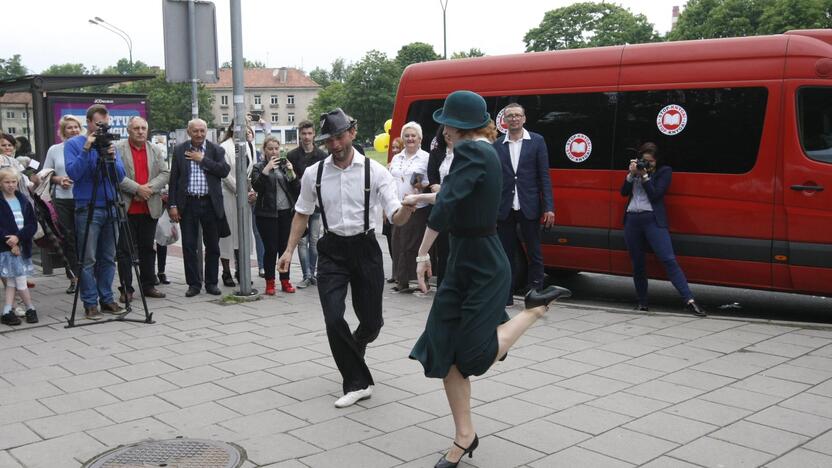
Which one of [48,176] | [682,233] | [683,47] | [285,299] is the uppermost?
[683,47]

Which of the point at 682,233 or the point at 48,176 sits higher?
the point at 48,176

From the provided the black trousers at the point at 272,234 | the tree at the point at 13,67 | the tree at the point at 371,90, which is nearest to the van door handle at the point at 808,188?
the black trousers at the point at 272,234

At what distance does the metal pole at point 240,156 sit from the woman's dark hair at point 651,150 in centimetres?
416

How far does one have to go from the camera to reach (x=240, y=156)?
9.20 metres

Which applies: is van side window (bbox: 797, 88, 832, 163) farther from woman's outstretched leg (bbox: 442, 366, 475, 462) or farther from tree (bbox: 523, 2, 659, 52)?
tree (bbox: 523, 2, 659, 52)

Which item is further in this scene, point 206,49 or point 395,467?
point 206,49

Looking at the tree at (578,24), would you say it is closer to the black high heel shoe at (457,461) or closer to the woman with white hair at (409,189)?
the woman with white hair at (409,189)

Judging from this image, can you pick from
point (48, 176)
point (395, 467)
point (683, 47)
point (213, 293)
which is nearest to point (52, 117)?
point (48, 176)

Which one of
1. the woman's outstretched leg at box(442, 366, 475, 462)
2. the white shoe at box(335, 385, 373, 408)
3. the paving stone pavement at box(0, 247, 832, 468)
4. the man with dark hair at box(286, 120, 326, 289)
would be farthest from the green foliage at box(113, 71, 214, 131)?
the woman's outstretched leg at box(442, 366, 475, 462)

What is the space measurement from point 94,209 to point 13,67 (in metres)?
126

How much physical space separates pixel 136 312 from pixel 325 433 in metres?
4.40

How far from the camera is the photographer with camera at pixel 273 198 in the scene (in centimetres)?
965

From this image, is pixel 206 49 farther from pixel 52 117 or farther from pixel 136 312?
pixel 52 117

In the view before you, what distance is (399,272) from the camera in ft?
31.7
